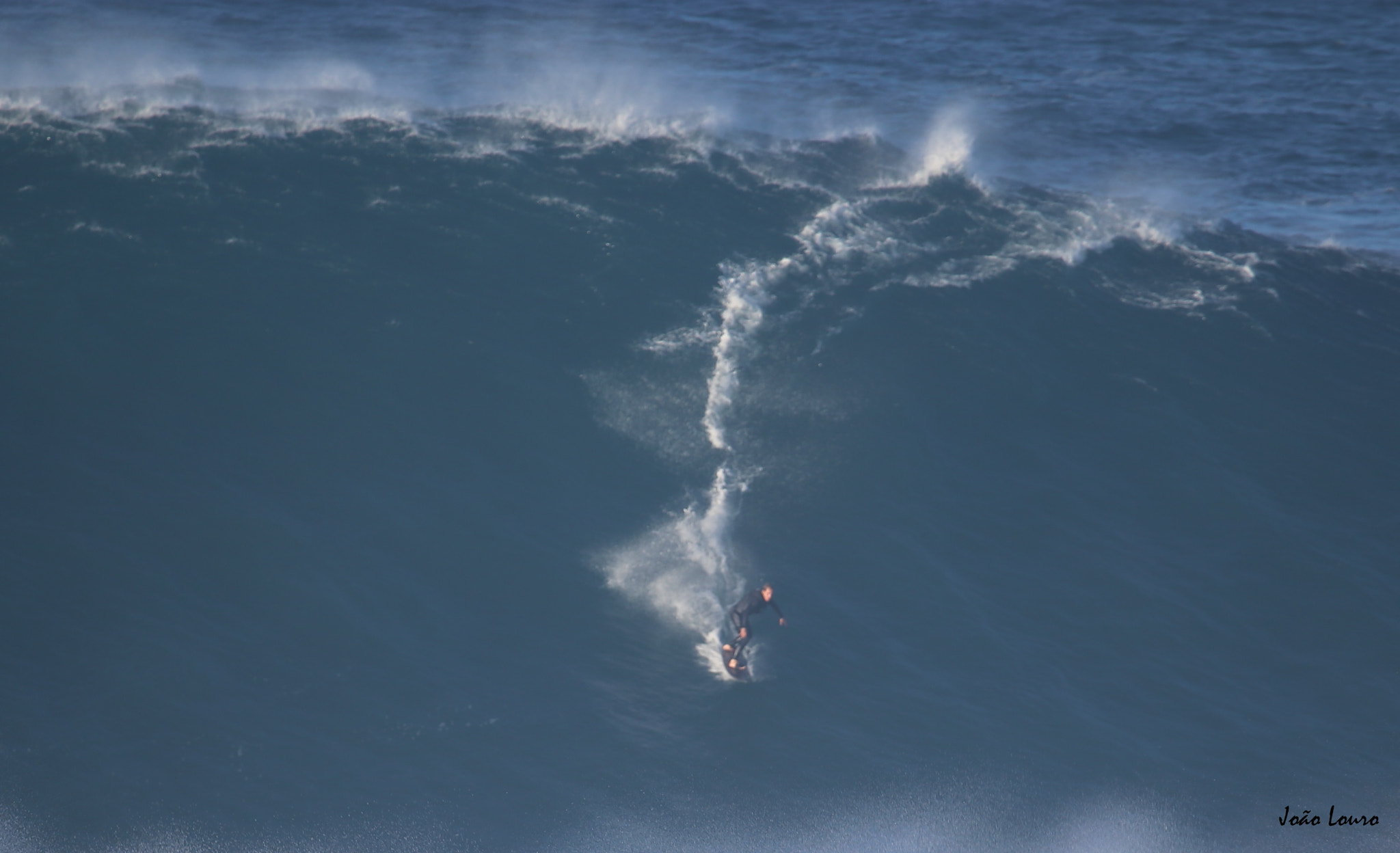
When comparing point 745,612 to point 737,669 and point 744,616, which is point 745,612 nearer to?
point 744,616

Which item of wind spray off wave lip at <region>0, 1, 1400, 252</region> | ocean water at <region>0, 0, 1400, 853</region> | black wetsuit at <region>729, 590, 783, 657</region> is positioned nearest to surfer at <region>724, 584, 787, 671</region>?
black wetsuit at <region>729, 590, 783, 657</region>

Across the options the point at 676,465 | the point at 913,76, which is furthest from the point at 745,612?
the point at 913,76

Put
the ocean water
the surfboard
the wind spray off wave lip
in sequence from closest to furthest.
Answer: the ocean water, the surfboard, the wind spray off wave lip

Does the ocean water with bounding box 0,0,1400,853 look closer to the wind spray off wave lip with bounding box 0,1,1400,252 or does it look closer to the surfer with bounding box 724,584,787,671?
the wind spray off wave lip with bounding box 0,1,1400,252

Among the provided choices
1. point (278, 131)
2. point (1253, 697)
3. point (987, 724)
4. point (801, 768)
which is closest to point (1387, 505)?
point (1253, 697)

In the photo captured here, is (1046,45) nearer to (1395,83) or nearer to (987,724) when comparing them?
(1395,83)

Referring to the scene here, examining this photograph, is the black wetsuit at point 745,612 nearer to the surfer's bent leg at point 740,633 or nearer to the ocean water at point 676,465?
the surfer's bent leg at point 740,633

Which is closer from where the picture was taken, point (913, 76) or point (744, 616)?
point (744, 616)
